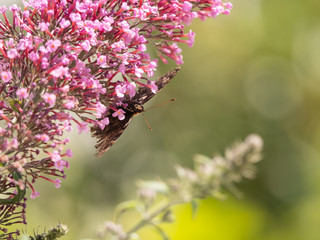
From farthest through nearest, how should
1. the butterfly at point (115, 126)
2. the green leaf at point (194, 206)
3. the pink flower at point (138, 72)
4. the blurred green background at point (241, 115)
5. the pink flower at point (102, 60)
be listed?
the blurred green background at point (241, 115) < the green leaf at point (194, 206) < the butterfly at point (115, 126) < the pink flower at point (138, 72) < the pink flower at point (102, 60)

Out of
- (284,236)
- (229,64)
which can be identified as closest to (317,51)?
(229,64)

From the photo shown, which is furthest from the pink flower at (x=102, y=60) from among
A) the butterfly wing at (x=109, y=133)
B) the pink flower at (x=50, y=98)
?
the butterfly wing at (x=109, y=133)

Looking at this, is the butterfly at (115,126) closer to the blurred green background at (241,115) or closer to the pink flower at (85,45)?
the pink flower at (85,45)

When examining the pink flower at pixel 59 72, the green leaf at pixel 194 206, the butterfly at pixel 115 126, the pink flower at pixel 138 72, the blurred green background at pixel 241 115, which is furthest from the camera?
the blurred green background at pixel 241 115

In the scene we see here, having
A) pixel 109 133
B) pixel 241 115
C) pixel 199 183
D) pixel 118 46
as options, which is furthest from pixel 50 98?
pixel 241 115

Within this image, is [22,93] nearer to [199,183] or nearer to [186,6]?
[186,6]

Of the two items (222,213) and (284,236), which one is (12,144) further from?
(284,236)

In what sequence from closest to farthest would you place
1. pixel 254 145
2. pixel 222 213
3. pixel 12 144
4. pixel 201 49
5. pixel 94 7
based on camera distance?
pixel 12 144, pixel 94 7, pixel 254 145, pixel 222 213, pixel 201 49
